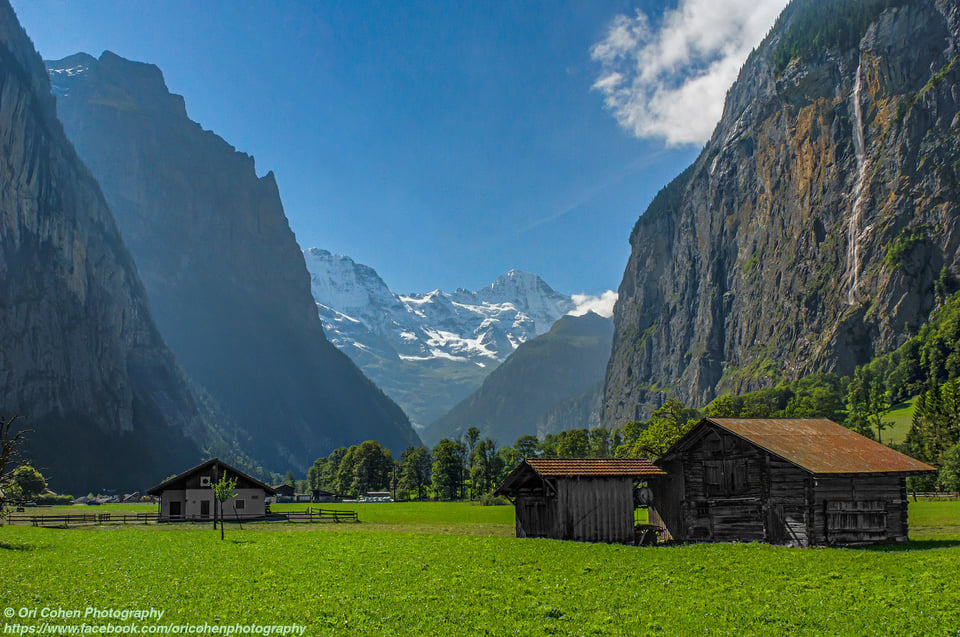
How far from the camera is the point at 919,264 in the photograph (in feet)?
644

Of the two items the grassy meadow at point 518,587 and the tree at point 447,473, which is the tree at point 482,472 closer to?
the tree at point 447,473

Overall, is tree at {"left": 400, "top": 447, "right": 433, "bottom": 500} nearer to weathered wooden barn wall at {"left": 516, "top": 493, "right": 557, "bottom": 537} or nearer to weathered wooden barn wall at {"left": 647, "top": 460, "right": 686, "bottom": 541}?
weathered wooden barn wall at {"left": 647, "top": 460, "right": 686, "bottom": 541}

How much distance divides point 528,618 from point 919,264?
216 m

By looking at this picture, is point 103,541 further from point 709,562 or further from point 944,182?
point 944,182

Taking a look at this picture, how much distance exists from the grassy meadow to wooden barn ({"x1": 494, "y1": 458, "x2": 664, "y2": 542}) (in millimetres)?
3663

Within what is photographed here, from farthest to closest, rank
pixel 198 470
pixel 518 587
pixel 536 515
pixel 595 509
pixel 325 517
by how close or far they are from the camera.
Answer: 1. pixel 325 517
2. pixel 198 470
3. pixel 536 515
4. pixel 595 509
5. pixel 518 587

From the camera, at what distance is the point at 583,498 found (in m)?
42.6

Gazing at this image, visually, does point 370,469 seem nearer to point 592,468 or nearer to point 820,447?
point 592,468

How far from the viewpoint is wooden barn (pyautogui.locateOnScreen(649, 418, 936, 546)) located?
A: 39656 mm

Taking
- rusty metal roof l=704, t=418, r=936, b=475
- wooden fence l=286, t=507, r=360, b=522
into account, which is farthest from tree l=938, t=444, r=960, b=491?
wooden fence l=286, t=507, r=360, b=522

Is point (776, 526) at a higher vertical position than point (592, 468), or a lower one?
lower

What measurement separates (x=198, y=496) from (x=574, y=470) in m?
56.1

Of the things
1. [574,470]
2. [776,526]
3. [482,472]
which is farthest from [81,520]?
[482,472]

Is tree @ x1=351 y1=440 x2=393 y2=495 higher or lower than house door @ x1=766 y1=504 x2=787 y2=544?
lower
